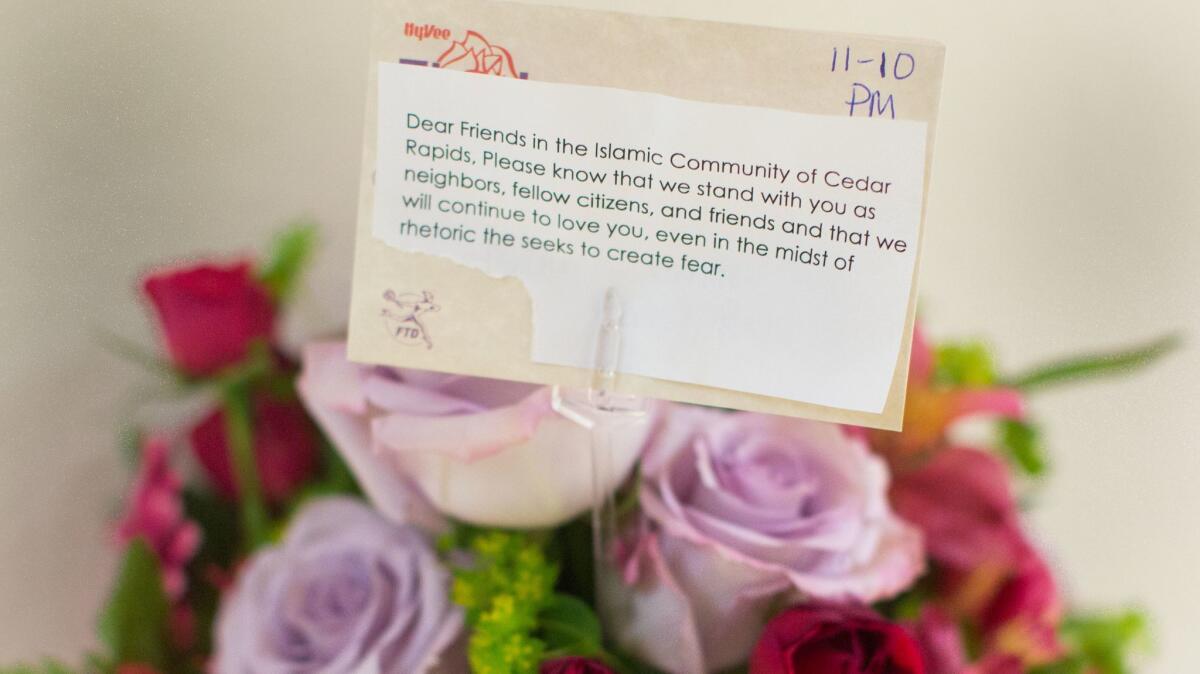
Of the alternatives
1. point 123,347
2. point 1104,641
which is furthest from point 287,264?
point 1104,641

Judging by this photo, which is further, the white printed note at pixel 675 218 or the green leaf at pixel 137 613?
the green leaf at pixel 137 613

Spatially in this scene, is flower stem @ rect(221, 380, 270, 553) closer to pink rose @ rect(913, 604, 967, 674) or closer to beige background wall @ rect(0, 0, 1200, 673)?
beige background wall @ rect(0, 0, 1200, 673)

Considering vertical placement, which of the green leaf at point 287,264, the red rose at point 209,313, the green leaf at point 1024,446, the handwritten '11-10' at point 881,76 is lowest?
the green leaf at point 1024,446

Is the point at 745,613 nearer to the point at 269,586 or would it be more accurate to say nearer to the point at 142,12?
the point at 269,586

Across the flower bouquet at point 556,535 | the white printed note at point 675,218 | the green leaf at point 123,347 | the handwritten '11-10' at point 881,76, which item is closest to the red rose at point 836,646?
the flower bouquet at point 556,535

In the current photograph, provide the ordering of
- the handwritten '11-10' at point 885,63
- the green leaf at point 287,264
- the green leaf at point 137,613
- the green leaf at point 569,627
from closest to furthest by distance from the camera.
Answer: the handwritten '11-10' at point 885,63 < the green leaf at point 569,627 < the green leaf at point 137,613 < the green leaf at point 287,264

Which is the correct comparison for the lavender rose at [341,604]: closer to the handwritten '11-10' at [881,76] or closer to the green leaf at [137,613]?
the green leaf at [137,613]

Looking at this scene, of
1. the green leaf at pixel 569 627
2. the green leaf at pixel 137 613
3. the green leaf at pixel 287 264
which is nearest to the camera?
the green leaf at pixel 569 627

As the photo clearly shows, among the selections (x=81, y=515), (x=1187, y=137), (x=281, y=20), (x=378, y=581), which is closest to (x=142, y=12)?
(x=281, y=20)
